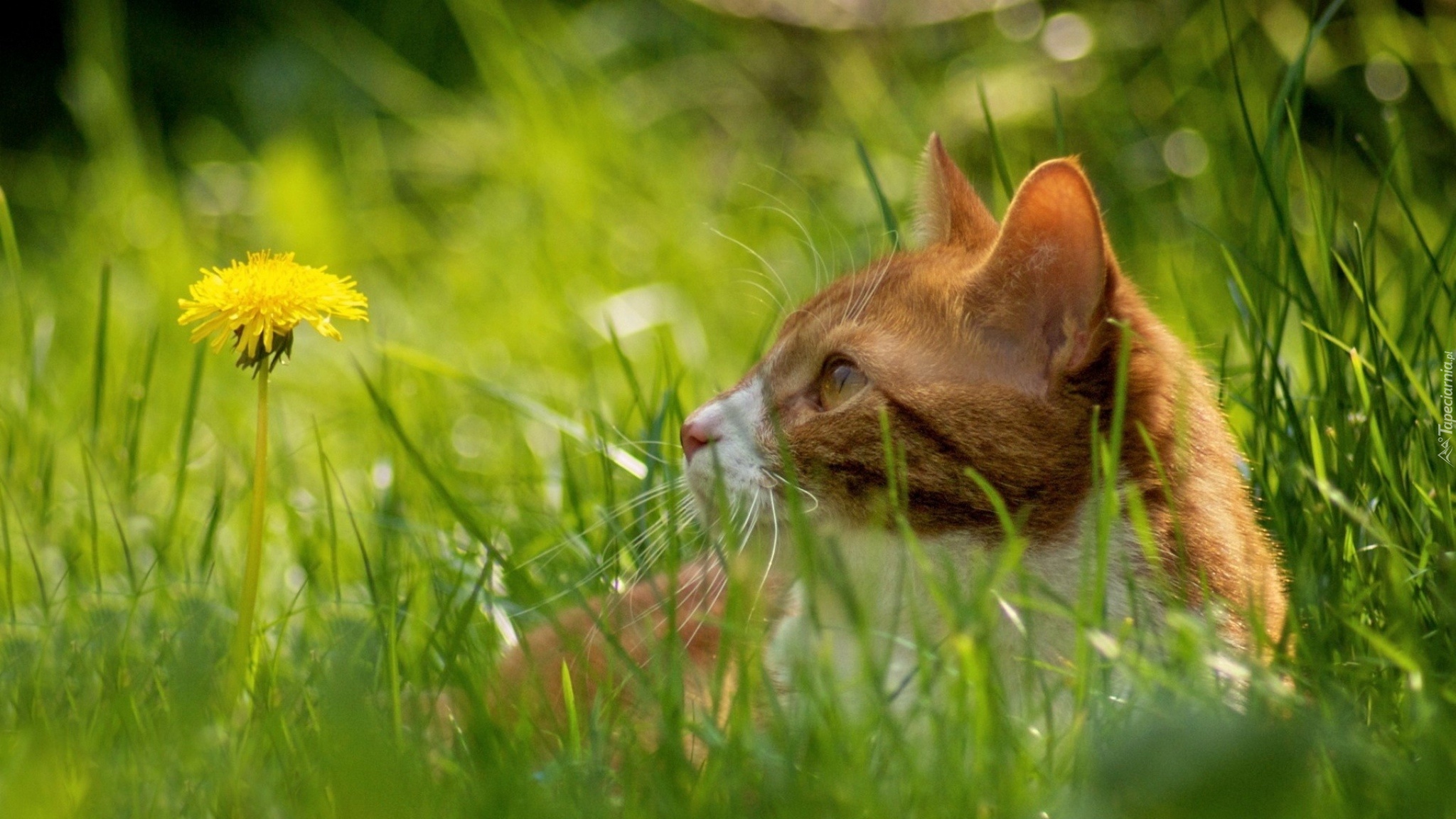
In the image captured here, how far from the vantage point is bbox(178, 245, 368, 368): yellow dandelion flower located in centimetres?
129

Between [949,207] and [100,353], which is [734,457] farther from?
[100,353]

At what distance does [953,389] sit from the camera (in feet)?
5.19

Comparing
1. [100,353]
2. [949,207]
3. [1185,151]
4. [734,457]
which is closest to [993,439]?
[734,457]

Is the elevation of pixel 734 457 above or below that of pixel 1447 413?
above

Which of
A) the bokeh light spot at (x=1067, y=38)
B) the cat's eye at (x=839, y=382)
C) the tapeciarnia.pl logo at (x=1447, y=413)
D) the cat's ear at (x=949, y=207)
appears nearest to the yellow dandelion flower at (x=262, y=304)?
the cat's eye at (x=839, y=382)

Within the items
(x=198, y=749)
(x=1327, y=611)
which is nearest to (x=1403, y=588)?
(x=1327, y=611)

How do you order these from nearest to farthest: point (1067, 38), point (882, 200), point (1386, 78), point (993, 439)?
point (993, 439), point (882, 200), point (1386, 78), point (1067, 38)

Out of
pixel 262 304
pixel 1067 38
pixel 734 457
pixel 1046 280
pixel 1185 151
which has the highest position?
pixel 1067 38

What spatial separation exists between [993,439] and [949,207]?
50cm

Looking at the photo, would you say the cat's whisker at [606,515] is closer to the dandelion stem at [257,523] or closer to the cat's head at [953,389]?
the cat's head at [953,389]

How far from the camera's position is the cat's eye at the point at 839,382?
1.67 meters

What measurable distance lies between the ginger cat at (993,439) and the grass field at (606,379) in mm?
84

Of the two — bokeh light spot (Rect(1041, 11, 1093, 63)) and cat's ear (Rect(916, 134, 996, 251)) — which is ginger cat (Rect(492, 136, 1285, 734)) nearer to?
cat's ear (Rect(916, 134, 996, 251))

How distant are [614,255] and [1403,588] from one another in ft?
7.58
